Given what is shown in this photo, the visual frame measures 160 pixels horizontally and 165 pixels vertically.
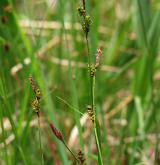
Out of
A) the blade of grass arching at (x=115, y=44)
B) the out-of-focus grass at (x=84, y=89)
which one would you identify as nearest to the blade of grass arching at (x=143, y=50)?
the out-of-focus grass at (x=84, y=89)

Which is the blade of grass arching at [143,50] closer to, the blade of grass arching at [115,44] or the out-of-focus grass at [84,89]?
the out-of-focus grass at [84,89]

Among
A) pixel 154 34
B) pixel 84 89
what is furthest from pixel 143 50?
pixel 84 89

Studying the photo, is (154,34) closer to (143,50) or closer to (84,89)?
(143,50)

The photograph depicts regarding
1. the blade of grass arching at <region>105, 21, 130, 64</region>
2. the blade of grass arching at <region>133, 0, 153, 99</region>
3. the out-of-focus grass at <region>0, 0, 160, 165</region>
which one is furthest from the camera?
the blade of grass arching at <region>105, 21, 130, 64</region>

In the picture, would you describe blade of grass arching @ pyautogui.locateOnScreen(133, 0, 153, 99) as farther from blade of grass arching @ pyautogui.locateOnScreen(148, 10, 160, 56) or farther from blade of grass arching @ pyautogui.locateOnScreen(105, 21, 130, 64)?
blade of grass arching @ pyautogui.locateOnScreen(105, 21, 130, 64)

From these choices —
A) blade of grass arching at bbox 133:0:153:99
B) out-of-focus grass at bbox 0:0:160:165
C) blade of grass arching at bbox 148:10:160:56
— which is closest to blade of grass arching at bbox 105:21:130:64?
out-of-focus grass at bbox 0:0:160:165

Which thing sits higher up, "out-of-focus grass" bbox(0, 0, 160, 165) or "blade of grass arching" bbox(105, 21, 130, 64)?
"blade of grass arching" bbox(105, 21, 130, 64)

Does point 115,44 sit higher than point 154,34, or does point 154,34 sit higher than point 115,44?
point 115,44

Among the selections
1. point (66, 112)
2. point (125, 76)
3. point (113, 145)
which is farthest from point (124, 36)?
point (113, 145)

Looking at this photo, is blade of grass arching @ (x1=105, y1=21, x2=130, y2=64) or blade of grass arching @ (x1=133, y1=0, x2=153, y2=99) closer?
blade of grass arching @ (x1=133, y1=0, x2=153, y2=99)

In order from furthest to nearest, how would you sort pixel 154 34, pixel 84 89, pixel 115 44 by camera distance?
pixel 115 44 < pixel 84 89 < pixel 154 34
